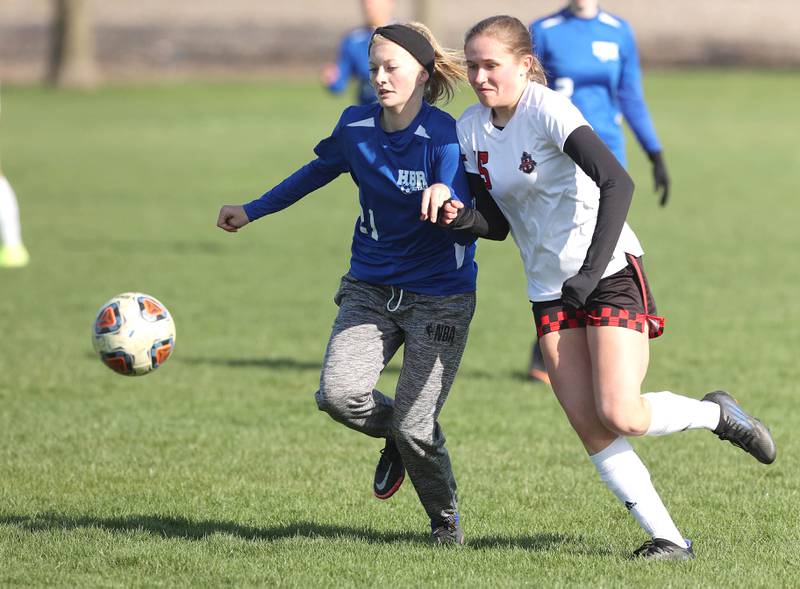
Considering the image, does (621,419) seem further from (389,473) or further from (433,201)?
(389,473)

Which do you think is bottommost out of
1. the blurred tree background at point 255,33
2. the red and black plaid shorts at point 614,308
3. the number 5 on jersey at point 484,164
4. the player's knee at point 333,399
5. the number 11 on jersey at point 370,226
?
the player's knee at point 333,399

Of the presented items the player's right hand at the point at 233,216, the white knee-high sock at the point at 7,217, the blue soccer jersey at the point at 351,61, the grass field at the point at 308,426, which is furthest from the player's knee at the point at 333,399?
the white knee-high sock at the point at 7,217

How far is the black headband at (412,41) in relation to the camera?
4949 millimetres

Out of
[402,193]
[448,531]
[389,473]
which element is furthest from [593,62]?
[448,531]

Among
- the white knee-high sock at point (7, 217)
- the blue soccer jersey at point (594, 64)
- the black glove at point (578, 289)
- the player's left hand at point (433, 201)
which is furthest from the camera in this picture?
the white knee-high sock at point (7, 217)

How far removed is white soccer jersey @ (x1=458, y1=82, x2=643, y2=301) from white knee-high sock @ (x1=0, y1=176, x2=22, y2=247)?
29.2 ft

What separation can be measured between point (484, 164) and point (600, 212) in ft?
1.79

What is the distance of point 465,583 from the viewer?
4590 mm

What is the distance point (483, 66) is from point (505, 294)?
285 inches

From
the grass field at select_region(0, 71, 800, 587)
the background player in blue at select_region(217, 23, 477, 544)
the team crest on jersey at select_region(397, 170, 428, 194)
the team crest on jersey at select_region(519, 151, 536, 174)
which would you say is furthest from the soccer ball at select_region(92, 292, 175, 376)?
the team crest on jersey at select_region(519, 151, 536, 174)

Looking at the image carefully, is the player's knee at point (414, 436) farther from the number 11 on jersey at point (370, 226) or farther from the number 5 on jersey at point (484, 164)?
the number 5 on jersey at point (484, 164)

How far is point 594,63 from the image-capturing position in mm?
7953

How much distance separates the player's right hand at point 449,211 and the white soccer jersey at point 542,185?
0.25m

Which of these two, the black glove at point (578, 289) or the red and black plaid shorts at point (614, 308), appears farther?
the red and black plaid shorts at point (614, 308)
